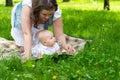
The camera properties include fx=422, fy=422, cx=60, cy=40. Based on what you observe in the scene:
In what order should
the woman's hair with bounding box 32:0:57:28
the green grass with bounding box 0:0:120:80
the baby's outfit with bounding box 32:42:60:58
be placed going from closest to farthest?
the green grass with bounding box 0:0:120:80 → the woman's hair with bounding box 32:0:57:28 → the baby's outfit with bounding box 32:42:60:58

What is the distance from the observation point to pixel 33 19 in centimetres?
634

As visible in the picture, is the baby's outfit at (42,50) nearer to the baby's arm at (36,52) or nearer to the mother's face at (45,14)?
the baby's arm at (36,52)

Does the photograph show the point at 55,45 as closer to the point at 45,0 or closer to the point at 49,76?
the point at 45,0

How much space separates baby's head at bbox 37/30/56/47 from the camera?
6.36 metres

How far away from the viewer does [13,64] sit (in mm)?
5422

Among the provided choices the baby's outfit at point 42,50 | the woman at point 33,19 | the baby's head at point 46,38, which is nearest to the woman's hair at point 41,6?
the woman at point 33,19

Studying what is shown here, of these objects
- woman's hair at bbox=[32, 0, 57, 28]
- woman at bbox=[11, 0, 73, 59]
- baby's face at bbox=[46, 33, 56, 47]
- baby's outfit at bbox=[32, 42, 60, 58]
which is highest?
woman's hair at bbox=[32, 0, 57, 28]

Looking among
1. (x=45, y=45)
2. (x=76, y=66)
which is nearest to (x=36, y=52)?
(x=45, y=45)

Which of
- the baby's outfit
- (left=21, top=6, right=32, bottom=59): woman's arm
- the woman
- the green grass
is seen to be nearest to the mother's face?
the woman

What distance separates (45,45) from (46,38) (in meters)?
0.11

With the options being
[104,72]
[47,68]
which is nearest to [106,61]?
[104,72]

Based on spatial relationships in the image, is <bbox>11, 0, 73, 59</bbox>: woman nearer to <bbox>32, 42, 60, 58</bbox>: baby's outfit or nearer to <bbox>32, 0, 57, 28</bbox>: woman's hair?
<bbox>32, 0, 57, 28</bbox>: woman's hair

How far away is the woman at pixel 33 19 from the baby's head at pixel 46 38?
0.20 m

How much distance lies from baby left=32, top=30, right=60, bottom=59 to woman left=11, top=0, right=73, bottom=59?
17cm
